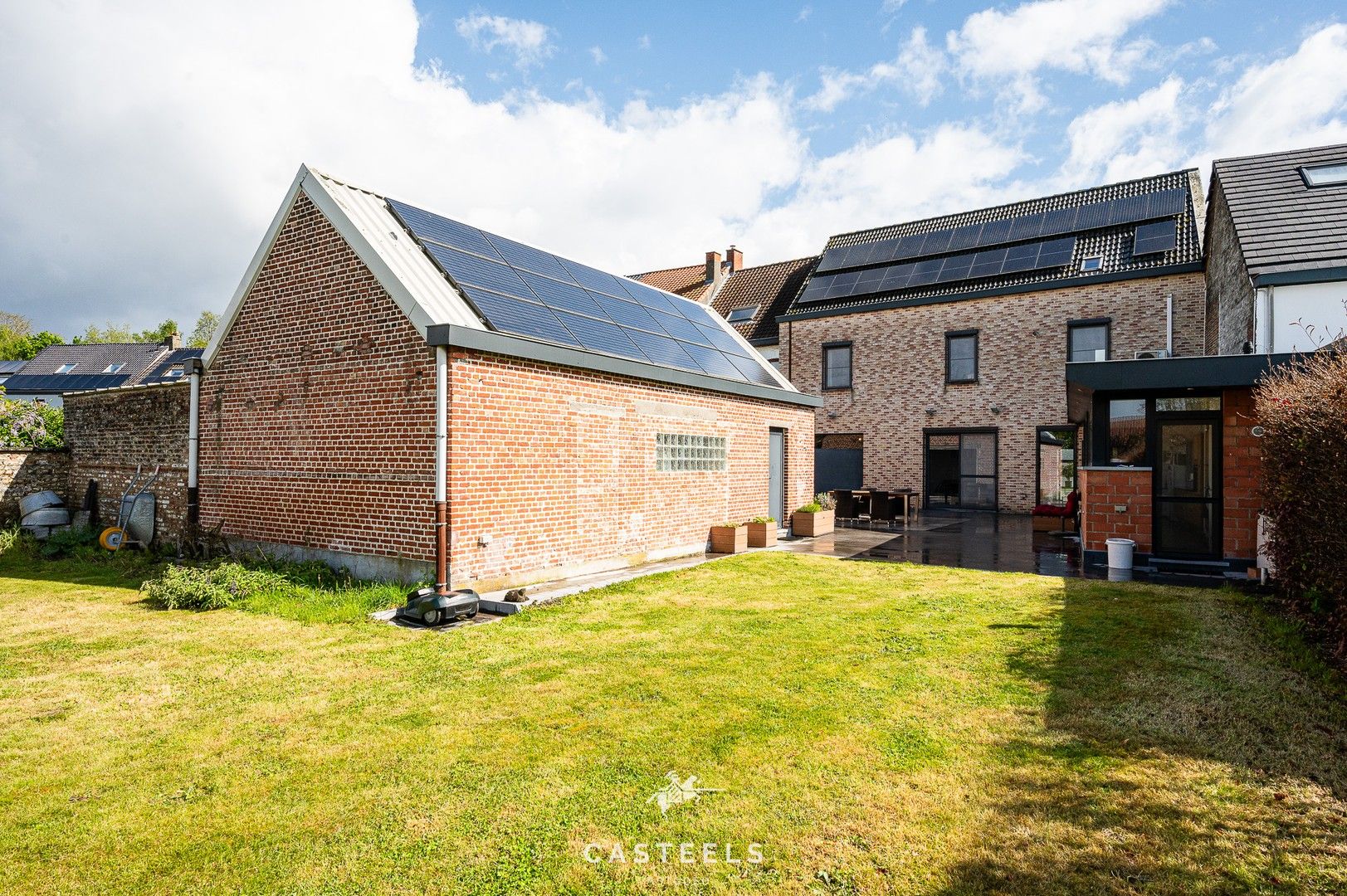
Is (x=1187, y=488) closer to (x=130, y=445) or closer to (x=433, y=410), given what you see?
(x=433, y=410)

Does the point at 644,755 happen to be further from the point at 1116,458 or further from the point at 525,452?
the point at 1116,458

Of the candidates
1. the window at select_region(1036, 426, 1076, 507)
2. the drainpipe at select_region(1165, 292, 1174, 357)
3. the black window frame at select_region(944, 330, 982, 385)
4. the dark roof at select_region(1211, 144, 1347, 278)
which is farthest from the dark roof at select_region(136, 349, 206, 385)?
the dark roof at select_region(1211, 144, 1347, 278)

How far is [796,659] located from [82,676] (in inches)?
229

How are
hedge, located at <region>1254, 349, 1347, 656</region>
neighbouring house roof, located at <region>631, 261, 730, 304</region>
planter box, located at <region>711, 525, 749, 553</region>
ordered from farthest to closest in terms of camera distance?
neighbouring house roof, located at <region>631, 261, 730, 304</region>, planter box, located at <region>711, 525, 749, 553</region>, hedge, located at <region>1254, 349, 1347, 656</region>

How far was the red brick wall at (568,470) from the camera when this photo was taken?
8.22 m

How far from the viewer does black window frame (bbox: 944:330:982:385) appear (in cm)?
2195

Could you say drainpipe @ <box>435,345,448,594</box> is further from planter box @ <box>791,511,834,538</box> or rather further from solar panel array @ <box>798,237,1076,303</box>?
solar panel array @ <box>798,237,1076,303</box>

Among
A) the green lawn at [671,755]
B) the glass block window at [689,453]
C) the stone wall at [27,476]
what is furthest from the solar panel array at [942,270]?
the stone wall at [27,476]

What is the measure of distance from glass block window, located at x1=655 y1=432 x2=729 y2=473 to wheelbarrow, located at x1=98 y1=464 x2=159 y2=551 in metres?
8.70

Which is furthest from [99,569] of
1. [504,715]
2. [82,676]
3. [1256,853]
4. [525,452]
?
[1256,853]

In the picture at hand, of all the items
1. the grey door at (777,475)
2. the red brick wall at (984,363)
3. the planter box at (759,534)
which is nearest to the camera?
the planter box at (759,534)

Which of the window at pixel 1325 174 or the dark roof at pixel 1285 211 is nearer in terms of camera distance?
the dark roof at pixel 1285 211

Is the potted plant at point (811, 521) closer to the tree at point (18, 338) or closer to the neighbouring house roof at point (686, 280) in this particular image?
the neighbouring house roof at point (686, 280)

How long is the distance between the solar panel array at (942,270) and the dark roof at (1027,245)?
0.05 meters
